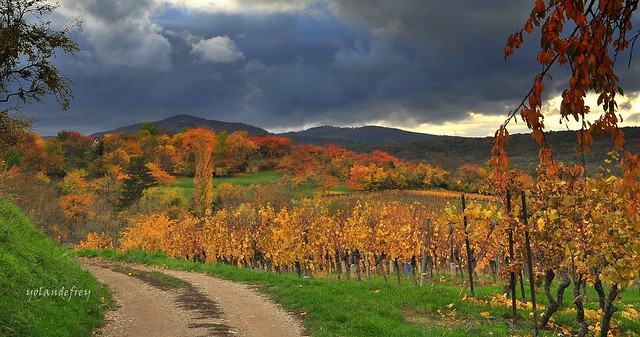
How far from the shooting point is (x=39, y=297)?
36.2 ft

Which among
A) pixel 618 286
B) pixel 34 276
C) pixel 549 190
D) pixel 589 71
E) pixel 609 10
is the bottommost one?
pixel 618 286

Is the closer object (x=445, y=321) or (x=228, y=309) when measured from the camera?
(x=445, y=321)

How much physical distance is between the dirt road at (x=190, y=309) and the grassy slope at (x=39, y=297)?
27.9 inches

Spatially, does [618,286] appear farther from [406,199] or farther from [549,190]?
[406,199]

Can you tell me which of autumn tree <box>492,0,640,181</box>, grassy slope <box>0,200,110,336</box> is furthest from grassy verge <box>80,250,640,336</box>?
autumn tree <box>492,0,640,181</box>

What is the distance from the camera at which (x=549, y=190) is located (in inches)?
500

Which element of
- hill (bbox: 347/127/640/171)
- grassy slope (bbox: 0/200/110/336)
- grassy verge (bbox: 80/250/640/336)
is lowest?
grassy verge (bbox: 80/250/640/336)

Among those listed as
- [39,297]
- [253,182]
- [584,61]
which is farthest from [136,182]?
[584,61]

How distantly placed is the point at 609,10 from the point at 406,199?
64930mm

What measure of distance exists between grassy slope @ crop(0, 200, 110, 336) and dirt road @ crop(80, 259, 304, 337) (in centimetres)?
71

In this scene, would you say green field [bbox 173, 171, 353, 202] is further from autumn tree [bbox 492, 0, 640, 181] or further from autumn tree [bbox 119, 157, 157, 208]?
autumn tree [bbox 492, 0, 640, 181]

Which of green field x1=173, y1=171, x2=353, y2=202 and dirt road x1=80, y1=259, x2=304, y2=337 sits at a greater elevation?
green field x1=173, y1=171, x2=353, y2=202

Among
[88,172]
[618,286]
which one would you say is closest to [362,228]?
[618,286]

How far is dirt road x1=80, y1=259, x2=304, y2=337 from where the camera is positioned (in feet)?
39.1
